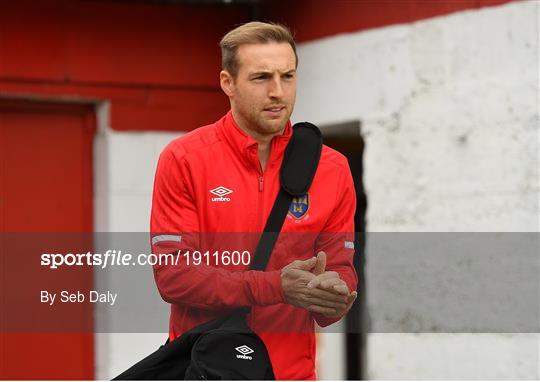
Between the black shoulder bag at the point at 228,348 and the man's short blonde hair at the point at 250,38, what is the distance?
322 millimetres

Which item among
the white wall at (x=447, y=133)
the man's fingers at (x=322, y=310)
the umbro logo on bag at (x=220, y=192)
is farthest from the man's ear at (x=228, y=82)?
the white wall at (x=447, y=133)

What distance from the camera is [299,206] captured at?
3.25m

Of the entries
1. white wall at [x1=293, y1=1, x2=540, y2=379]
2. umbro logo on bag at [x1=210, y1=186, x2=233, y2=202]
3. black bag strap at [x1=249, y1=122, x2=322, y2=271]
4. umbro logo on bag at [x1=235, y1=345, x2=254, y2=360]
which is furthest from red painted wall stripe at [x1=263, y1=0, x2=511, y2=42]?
umbro logo on bag at [x1=235, y1=345, x2=254, y2=360]

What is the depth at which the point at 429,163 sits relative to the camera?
6242mm

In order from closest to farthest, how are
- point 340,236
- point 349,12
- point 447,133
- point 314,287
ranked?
1. point 314,287
2. point 340,236
3. point 447,133
4. point 349,12

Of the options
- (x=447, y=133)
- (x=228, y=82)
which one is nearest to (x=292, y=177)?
(x=228, y=82)

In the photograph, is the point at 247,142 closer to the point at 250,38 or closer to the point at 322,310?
the point at 250,38

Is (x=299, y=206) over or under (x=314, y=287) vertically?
over

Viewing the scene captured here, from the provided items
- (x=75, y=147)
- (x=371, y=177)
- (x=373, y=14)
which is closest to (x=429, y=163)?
(x=371, y=177)

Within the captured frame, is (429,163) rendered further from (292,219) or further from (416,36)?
(292,219)

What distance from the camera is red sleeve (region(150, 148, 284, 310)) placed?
10.3ft

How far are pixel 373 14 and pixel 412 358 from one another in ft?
5.90

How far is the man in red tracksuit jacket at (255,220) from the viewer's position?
3.15 metres

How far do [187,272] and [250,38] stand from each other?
2.01 feet
